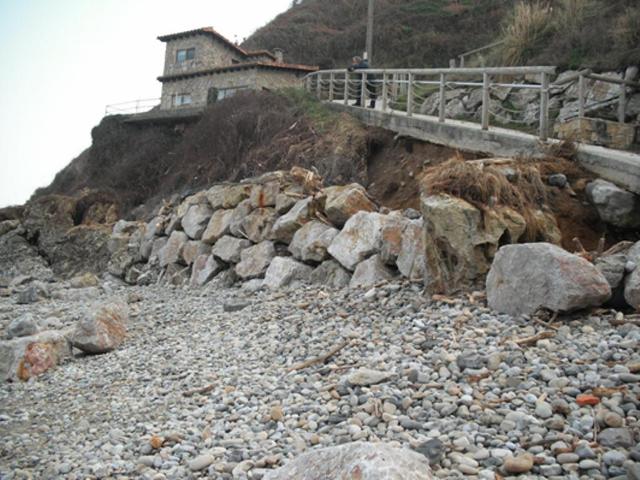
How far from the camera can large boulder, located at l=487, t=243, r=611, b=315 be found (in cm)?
533

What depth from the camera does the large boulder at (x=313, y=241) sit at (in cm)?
977

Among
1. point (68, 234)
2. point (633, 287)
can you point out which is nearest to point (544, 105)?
point (633, 287)

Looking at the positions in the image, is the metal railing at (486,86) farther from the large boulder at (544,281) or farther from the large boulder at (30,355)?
the large boulder at (30,355)

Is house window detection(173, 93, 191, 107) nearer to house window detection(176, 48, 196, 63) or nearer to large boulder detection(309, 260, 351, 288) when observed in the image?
house window detection(176, 48, 196, 63)

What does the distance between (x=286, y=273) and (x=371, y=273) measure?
2.17m

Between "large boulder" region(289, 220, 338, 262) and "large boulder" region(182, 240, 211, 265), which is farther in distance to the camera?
"large boulder" region(182, 240, 211, 265)

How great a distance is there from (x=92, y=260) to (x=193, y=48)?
16.4 meters

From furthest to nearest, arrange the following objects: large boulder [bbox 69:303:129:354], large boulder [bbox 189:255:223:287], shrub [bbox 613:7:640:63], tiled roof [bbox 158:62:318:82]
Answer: tiled roof [bbox 158:62:318:82] → large boulder [bbox 189:255:223:287] → shrub [bbox 613:7:640:63] → large boulder [bbox 69:303:129:354]

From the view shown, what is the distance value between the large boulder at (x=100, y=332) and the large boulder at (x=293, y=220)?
11.0ft

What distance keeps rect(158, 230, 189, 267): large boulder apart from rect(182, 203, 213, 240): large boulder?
0.22 metres

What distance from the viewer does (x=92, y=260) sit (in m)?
18.6

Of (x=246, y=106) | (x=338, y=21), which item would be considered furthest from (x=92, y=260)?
(x=338, y=21)

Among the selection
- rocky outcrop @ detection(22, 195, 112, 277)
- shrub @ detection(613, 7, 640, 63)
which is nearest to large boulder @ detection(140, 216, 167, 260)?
rocky outcrop @ detection(22, 195, 112, 277)

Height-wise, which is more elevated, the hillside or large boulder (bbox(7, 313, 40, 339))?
the hillside
